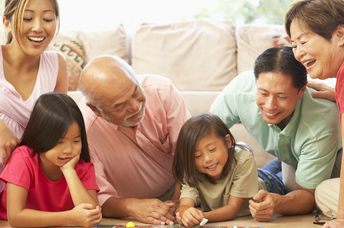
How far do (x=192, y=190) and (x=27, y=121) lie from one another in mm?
787

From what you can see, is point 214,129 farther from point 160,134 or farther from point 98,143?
point 98,143

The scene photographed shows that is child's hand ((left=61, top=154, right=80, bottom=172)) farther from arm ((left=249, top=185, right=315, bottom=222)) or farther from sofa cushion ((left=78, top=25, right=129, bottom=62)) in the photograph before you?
sofa cushion ((left=78, top=25, right=129, bottom=62))

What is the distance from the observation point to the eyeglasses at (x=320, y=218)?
7.36ft

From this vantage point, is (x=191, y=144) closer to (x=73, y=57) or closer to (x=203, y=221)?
(x=203, y=221)

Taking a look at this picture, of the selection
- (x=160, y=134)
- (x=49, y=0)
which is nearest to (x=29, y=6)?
(x=49, y=0)

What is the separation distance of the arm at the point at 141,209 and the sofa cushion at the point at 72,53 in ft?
4.90

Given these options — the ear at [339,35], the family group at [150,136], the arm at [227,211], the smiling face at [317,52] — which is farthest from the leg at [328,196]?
the ear at [339,35]

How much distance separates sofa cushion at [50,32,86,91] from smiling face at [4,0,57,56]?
131 cm

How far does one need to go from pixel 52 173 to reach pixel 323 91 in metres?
1.24

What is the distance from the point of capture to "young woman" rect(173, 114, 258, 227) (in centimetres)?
222

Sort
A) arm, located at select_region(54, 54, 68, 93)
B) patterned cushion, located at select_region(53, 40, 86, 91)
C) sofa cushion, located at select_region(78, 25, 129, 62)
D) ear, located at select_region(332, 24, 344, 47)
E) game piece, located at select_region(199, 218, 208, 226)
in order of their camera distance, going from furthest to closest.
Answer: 1. sofa cushion, located at select_region(78, 25, 129, 62)
2. patterned cushion, located at select_region(53, 40, 86, 91)
3. arm, located at select_region(54, 54, 68, 93)
4. game piece, located at select_region(199, 218, 208, 226)
5. ear, located at select_region(332, 24, 344, 47)

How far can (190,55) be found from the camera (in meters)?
3.78

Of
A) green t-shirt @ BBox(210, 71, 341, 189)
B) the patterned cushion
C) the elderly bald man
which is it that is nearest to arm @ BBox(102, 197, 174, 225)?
the elderly bald man

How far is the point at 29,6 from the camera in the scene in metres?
2.27
